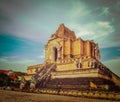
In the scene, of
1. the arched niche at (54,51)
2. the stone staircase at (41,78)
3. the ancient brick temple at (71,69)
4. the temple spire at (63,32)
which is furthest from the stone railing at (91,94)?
the temple spire at (63,32)

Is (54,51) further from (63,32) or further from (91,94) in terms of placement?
(91,94)

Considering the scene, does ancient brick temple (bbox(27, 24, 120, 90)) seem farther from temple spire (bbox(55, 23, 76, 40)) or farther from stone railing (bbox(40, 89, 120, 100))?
stone railing (bbox(40, 89, 120, 100))

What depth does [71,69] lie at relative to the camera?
45.8 ft

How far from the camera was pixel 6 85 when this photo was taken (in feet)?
55.7

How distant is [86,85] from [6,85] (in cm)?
994

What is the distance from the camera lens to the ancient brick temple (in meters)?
11.1

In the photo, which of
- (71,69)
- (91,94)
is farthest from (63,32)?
(91,94)

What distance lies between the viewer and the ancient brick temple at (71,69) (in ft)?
36.5

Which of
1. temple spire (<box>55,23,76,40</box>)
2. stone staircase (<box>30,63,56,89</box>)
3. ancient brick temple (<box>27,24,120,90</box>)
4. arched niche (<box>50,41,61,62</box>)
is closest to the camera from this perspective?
ancient brick temple (<box>27,24,120,90</box>)

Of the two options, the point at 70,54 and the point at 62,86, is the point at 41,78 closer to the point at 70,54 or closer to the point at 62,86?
the point at 62,86

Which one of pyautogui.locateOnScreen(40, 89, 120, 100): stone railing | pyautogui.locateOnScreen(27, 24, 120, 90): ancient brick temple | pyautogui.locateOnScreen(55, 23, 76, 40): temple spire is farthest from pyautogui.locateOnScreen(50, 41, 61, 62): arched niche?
pyautogui.locateOnScreen(40, 89, 120, 100): stone railing

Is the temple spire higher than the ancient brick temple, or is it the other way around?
the temple spire

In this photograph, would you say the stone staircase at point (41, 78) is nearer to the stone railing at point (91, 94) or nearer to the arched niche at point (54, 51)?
the stone railing at point (91, 94)

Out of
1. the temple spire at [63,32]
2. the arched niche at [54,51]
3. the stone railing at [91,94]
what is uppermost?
the temple spire at [63,32]
